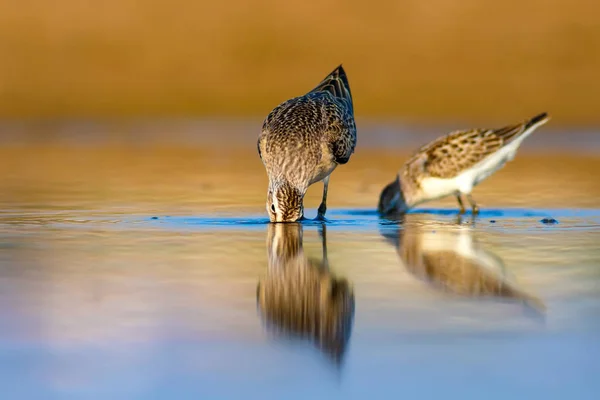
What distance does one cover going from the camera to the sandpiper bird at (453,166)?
1157 cm

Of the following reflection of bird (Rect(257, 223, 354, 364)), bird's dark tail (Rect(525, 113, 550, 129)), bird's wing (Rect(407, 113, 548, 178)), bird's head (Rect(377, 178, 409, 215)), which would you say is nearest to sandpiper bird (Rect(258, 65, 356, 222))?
bird's head (Rect(377, 178, 409, 215))

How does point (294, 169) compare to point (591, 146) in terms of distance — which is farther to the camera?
point (591, 146)

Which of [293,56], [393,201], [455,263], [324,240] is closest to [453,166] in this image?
[393,201]

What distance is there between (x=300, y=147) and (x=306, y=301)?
395 cm

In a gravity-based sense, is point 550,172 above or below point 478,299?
above

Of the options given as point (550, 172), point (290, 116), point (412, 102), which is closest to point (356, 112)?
point (412, 102)

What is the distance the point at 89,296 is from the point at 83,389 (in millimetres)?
1748

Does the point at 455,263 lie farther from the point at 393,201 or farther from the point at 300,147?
the point at 393,201

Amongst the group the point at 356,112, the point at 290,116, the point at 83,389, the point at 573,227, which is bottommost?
the point at 83,389

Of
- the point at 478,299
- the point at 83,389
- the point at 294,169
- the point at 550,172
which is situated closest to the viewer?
the point at 83,389

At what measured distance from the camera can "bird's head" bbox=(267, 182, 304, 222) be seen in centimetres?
929

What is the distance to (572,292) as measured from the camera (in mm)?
6395

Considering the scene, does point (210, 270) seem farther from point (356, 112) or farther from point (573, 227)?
point (356, 112)

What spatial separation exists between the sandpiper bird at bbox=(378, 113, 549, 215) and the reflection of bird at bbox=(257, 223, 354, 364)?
11.8ft
